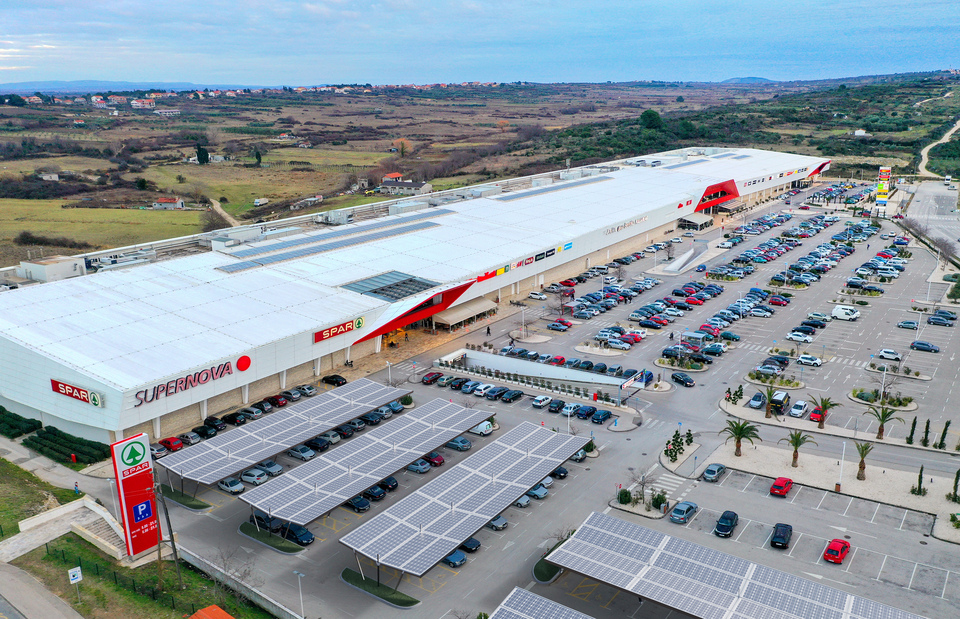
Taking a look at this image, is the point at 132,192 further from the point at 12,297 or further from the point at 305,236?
the point at 12,297

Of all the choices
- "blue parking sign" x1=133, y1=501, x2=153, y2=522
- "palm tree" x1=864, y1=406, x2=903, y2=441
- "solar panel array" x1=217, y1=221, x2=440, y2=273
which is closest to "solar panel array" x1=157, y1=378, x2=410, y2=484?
"blue parking sign" x1=133, y1=501, x2=153, y2=522

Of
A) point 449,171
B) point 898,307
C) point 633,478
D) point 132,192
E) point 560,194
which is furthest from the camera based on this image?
point 449,171

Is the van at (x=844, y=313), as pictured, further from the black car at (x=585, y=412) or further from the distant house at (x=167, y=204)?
the distant house at (x=167, y=204)

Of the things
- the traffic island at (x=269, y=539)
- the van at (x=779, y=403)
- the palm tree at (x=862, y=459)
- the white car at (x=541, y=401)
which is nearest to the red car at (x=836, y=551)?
the palm tree at (x=862, y=459)

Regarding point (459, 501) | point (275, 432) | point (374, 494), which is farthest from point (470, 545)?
point (275, 432)

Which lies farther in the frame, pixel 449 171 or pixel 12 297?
pixel 449 171

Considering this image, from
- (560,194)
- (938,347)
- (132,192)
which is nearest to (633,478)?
(938,347)
